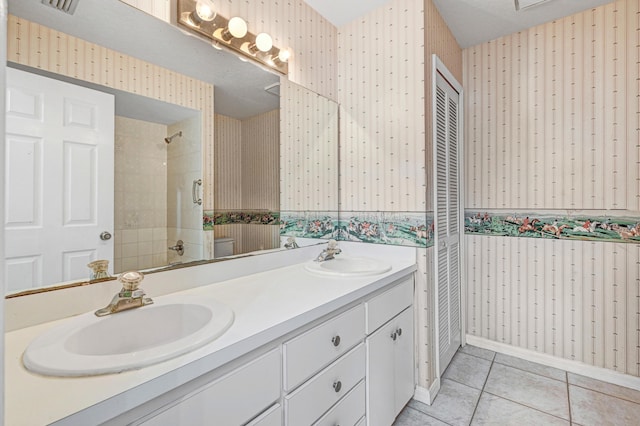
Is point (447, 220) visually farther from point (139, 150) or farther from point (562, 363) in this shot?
point (139, 150)

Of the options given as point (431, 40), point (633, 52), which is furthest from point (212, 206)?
point (633, 52)

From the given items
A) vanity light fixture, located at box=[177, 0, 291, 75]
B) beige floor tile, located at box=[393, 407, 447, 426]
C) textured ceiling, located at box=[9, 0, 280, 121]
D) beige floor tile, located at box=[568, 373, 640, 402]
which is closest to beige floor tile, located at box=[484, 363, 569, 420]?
beige floor tile, located at box=[568, 373, 640, 402]

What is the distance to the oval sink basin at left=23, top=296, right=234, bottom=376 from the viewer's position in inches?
24.0

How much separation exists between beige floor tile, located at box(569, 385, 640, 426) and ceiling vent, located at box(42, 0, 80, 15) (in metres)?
2.92

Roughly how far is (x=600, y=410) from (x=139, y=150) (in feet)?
8.96

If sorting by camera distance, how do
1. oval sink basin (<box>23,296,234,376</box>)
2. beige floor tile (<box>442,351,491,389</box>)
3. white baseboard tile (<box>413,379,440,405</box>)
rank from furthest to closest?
beige floor tile (<box>442,351,491,389</box>), white baseboard tile (<box>413,379,440,405</box>), oval sink basin (<box>23,296,234,376</box>)

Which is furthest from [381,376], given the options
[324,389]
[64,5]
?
[64,5]

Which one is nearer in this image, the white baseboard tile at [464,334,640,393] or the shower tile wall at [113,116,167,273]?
the shower tile wall at [113,116,167,273]

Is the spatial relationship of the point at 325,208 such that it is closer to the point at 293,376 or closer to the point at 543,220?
the point at 293,376

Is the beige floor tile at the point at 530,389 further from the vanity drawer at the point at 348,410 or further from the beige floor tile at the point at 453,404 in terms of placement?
the vanity drawer at the point at 348,410

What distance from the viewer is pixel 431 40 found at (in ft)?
6.08

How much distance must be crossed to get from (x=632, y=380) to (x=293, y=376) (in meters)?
2.38

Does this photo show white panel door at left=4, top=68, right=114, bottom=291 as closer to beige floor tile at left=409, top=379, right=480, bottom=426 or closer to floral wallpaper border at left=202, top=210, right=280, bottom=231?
floral wallpaper border at left=202, top=210, right=280, bottom=231

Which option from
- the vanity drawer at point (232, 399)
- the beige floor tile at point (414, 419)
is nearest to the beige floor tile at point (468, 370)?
the beige floor tile at point (414, 419)
